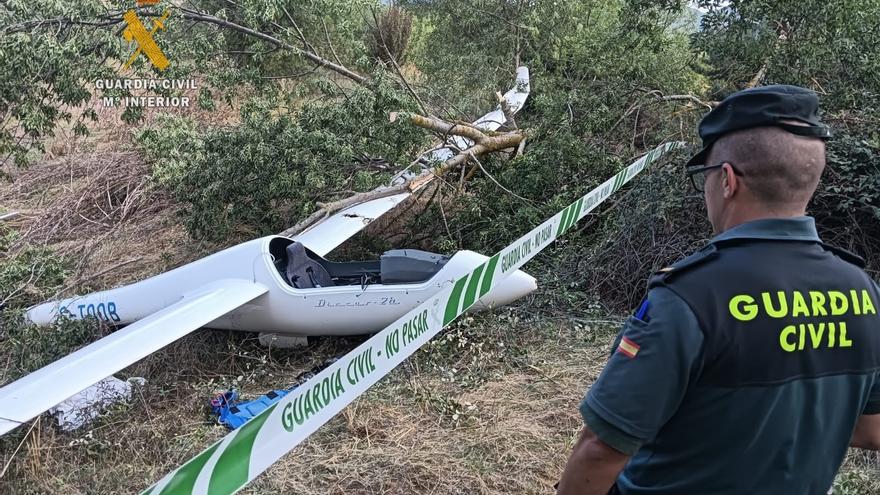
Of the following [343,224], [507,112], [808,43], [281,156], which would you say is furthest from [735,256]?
[507,112]

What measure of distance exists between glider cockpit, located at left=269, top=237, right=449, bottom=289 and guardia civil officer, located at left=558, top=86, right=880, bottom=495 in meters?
4.30

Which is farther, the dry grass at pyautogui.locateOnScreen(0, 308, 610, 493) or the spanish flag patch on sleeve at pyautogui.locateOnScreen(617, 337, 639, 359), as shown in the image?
the dry grass at pyautogui.locateOnScreen(0, 308, 610, 493)

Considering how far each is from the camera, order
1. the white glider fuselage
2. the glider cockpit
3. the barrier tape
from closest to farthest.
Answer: the barrier tape → the white glider fuselage → the glider cockpit

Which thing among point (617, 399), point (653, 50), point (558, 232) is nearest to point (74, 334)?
point (558, 232)

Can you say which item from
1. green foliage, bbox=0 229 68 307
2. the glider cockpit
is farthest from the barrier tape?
green foliage, bbox=0 229 68 307

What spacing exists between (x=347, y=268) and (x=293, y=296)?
75 cm

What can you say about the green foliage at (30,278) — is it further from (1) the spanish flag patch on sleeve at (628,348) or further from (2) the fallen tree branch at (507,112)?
(1) the spanish flag patch on sleeve at (628,348)

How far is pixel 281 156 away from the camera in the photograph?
704 cm

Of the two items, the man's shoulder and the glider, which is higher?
the man's shoulder

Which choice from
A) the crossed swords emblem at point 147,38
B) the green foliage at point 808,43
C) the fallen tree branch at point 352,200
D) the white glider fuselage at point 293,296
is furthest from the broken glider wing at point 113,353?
the green foliage at point 808,43

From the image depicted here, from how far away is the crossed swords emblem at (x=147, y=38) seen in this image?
7.28m

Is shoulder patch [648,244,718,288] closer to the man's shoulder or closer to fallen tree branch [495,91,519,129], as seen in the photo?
the man's shoulder

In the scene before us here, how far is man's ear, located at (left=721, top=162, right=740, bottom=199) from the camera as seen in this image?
1380mm

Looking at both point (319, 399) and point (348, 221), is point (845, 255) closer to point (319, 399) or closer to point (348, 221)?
point (319, 399)
